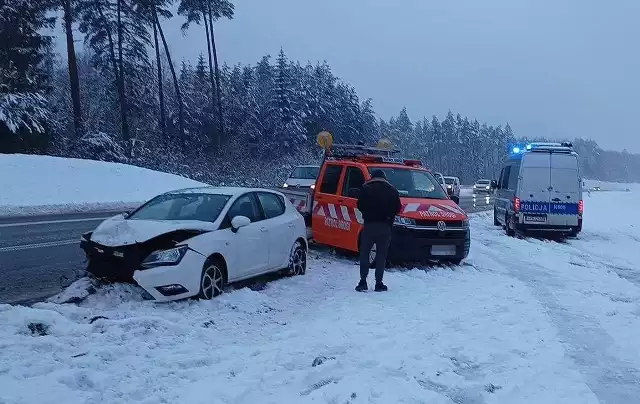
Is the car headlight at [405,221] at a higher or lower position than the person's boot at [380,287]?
higher

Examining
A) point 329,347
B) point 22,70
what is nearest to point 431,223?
point 329,347

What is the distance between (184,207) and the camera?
29.0ft

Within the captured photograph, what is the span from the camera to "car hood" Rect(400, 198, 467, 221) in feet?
36.9

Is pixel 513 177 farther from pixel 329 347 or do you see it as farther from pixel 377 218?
pixel 329 347

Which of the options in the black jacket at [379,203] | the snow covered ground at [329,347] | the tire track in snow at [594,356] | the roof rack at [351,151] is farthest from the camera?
the roof rack at [351,151]

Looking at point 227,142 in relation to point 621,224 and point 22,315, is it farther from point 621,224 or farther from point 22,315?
point 22,315

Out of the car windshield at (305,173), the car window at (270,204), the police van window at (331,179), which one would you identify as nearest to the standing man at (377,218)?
the car window at (270,204)

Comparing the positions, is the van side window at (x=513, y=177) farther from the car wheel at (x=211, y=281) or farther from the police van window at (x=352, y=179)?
the car wheel at (x=211, y=281)

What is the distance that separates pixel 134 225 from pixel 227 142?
4197 centimetres

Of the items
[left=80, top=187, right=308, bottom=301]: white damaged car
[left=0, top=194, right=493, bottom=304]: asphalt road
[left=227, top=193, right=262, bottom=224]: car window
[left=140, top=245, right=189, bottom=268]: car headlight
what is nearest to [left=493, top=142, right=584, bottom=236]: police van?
[left=80, top=187, right=308, bottom=301]: white damaged car

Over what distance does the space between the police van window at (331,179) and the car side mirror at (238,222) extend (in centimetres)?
431

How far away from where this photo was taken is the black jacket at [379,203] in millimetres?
9070

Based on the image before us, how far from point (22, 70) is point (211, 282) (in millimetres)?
30649

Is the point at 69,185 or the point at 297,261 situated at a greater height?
the point at 69,185
